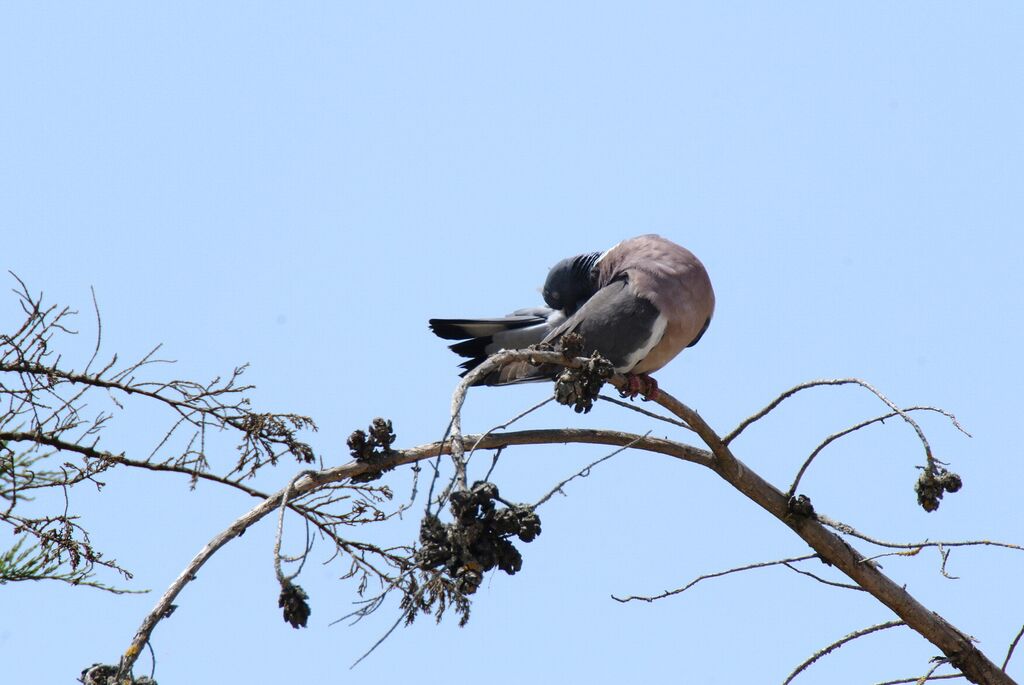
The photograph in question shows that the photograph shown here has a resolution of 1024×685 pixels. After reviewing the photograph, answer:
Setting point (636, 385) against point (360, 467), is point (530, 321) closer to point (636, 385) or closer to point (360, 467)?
point (636, 385)

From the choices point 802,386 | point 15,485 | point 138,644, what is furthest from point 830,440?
point 15,485

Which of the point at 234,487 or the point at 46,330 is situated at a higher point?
the point at 46,330

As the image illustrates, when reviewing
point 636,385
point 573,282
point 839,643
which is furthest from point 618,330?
point 839,643

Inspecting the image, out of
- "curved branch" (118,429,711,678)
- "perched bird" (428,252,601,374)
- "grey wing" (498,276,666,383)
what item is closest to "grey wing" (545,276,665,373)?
"grey wing" (498,276,666,383)

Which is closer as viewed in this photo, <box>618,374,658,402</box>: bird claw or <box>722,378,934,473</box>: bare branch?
<box>722,378,934,473</box>: bare branch

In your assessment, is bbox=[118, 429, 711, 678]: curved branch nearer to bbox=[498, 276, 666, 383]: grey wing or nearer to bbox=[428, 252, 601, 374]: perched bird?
bbox=[498, 276, 666, 383]: grey wing

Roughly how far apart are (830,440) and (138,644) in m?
1.88

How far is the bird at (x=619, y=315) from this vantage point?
4.65m

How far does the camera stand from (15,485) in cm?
285

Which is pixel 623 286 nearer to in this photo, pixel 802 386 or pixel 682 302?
pixel 682 302

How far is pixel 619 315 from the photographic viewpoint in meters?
4.68

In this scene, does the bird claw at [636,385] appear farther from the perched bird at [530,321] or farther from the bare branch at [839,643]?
the bare branch at [839,643]

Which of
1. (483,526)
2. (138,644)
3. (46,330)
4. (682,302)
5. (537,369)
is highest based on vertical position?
(682,302)

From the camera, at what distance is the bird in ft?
15.3
